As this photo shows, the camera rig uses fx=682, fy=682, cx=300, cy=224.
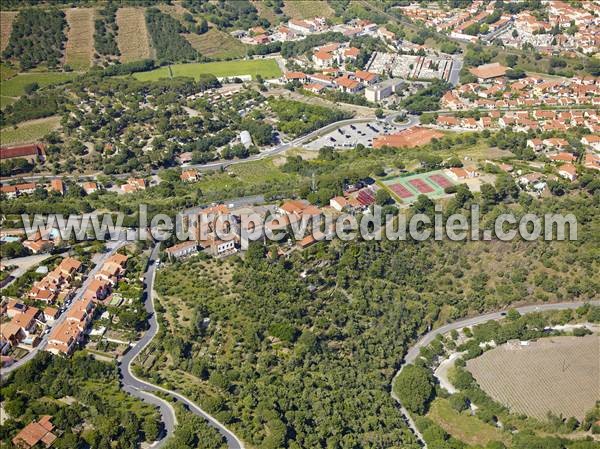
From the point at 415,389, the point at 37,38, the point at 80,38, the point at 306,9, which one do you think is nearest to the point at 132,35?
the point at 80,38

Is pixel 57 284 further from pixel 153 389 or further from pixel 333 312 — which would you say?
pixel 333 312

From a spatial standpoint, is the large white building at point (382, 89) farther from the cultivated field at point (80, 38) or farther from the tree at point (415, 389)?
the tree at point (415, 389)

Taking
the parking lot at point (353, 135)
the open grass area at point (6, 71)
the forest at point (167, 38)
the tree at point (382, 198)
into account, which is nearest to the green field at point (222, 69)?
the forest at point (167, 38)

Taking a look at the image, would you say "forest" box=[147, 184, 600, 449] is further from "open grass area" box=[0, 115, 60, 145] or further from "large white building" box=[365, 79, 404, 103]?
"open grass area" box=[0, 115, 60, 145]

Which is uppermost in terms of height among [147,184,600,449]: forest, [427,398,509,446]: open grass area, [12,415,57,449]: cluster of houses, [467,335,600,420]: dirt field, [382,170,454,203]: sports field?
[382,170,454,203]: sports field

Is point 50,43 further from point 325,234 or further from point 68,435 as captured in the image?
point 68,435

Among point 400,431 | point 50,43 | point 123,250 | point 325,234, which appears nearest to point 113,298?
point 123,250

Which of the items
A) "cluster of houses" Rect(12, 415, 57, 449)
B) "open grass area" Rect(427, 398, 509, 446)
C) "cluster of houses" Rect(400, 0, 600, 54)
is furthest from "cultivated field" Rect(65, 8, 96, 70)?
"open grass area" Rect(427, 398, 509, 446)
